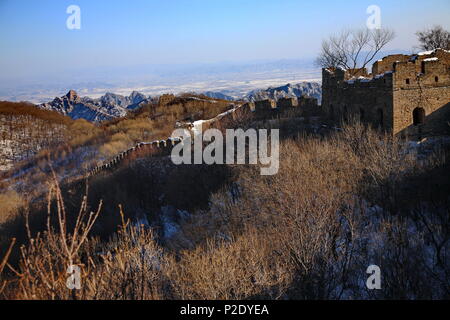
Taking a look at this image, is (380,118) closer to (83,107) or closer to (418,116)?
(418,116)

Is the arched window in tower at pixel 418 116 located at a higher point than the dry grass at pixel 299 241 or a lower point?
higher

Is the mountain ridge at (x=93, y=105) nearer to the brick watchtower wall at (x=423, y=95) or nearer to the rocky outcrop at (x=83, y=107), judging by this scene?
the rocky outcrop at (x=83, y=107)

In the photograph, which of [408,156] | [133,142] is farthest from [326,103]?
[133,142]

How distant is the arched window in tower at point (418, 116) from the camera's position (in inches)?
653

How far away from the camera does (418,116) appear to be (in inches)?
662

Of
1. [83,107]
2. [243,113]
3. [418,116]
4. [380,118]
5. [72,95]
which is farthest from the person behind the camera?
[72,95]

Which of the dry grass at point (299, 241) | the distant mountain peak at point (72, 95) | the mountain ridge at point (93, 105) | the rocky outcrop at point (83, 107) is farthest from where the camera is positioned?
the distant mountain peak at point (72, 95)

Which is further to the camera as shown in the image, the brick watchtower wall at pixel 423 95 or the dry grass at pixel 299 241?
the brick watchtower wall at pixel 423 95

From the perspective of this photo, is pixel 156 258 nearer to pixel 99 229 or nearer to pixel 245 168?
pixel 245 168

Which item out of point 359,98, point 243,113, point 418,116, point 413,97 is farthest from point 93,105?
point 413,97

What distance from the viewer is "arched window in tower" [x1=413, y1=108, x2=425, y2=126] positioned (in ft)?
54.4

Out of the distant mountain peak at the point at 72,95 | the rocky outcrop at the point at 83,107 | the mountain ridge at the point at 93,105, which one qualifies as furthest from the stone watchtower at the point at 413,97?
the distant mountain peak at the point at 72,95

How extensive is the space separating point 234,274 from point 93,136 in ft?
112

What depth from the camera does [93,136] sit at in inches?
1566
